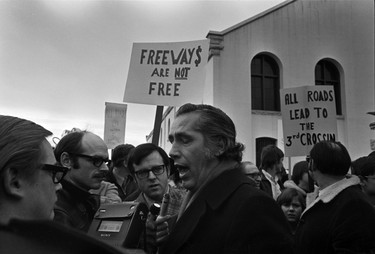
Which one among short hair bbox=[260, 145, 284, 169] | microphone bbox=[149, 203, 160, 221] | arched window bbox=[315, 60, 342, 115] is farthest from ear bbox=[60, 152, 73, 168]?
arched window bbox=[315, 60, 342, 115]

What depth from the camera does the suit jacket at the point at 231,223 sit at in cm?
165

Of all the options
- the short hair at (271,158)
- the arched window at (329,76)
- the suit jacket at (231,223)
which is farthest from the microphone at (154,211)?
the arched window at (329,76)

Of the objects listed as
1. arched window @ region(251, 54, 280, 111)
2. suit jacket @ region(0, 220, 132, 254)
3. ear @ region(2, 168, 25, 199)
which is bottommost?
suit jacket @ region(0, 220, 132, 254)

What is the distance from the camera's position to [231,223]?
1.74m

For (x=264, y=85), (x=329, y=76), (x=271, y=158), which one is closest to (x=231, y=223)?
(x=271, y=158)

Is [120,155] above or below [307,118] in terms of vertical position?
below

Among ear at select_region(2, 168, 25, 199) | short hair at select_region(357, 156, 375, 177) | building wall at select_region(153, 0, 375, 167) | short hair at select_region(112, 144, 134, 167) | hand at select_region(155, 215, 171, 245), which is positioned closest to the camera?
ear at select_region(2, 168, 25, 199)

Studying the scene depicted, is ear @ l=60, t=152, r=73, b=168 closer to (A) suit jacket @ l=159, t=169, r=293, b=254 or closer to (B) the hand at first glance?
(B) the hand

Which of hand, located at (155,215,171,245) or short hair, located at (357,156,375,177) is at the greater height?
short hair, located at (357,156,375,177)

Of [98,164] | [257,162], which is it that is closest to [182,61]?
[98,164]

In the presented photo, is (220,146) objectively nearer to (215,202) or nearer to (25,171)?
(215,202)

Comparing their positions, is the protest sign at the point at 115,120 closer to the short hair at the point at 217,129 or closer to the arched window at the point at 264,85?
the short hair at the point at 217,129

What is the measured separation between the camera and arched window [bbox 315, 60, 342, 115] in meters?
17.5

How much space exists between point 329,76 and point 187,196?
16871 mm
